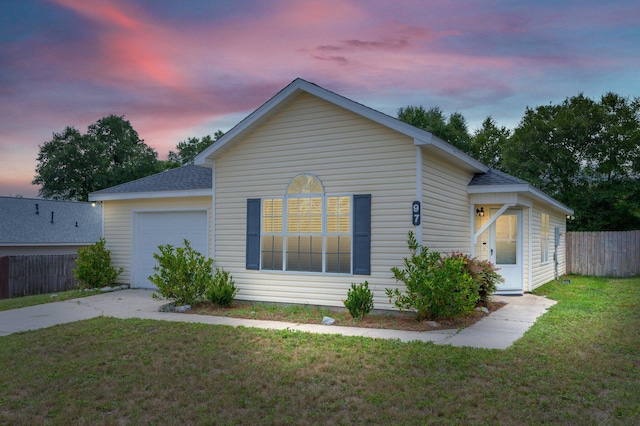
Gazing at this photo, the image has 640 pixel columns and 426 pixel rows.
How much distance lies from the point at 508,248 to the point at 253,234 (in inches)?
264

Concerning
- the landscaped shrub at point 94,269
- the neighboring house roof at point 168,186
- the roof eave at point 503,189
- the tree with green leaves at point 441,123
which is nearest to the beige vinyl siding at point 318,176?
the neighboring house roof at point 168,186

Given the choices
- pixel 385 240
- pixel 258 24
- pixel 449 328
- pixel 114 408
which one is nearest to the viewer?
pixel 114 408

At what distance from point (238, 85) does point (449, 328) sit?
10.4 m

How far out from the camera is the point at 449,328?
8.47 m

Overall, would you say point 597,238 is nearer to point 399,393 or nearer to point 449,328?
point 449,328

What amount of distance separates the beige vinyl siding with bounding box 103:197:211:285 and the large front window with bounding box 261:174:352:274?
426 cm

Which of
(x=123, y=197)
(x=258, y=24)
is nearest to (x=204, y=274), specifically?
(x=123, y=197)

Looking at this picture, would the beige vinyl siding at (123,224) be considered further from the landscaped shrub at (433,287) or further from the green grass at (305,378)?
the landscaped shrub at (433,287)

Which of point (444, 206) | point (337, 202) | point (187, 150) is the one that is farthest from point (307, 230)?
point (187, 150)

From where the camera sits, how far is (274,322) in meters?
8.95

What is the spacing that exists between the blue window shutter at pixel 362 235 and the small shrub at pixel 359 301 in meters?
0.61

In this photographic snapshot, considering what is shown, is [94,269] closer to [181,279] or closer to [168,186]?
[168,186]

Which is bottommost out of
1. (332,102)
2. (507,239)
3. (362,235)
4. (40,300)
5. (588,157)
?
(40,300)

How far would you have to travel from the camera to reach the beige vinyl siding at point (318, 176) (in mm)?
9562
